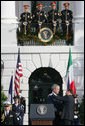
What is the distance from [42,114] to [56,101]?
4.10 ft

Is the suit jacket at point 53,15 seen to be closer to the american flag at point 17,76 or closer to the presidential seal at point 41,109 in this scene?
the american flag at point 17,76

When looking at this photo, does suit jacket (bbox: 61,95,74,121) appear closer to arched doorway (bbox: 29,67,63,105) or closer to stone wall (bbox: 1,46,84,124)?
stone wall (bbox: 1,46,84,124)

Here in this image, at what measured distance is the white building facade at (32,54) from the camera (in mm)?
30391

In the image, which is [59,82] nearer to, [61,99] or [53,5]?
[53,5]

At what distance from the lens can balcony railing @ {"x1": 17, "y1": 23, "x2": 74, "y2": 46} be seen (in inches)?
1206

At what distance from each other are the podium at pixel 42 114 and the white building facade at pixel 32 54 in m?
11.1

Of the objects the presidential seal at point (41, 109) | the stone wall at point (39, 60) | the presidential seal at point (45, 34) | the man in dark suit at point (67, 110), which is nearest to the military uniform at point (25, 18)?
the presidential seal at point (45, 34)

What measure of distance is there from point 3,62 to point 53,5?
3901 mm

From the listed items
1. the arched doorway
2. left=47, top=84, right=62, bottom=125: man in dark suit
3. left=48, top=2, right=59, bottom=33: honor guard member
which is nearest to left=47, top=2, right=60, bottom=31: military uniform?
left=48, top=2, right=59, bottom=33: honor guard member

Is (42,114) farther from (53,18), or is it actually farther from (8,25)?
(53,18)

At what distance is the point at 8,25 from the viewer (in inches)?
1205

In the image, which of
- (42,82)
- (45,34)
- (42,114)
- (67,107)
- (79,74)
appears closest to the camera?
(42,114)

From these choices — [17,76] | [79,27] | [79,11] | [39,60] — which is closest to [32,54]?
[39,60]

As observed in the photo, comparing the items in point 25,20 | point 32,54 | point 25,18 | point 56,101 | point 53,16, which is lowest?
point 56,101
